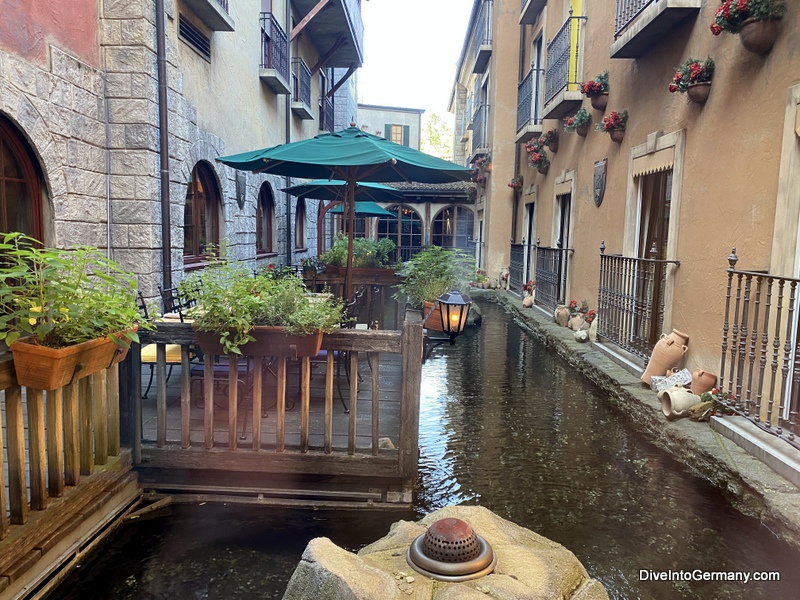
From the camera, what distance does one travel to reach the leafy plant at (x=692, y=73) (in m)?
4.79

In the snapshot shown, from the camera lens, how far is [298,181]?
13.9 meters

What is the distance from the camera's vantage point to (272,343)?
115 inches

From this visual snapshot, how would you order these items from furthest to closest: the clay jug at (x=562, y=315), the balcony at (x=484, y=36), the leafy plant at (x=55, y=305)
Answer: the balcony at (x=484, y=36) < the clay jug at (x=562, y=315) < the leafy plant at (x=55, y=305)

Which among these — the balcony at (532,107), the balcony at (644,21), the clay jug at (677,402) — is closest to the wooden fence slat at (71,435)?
the clay jug at (677,402)

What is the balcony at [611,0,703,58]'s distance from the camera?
5059mm

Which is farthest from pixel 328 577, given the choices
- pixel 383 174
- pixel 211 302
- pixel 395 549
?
pixel 383 174

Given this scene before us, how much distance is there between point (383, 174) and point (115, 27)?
3.00 metres

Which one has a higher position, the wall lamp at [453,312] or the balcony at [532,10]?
the balcony at [532,10]

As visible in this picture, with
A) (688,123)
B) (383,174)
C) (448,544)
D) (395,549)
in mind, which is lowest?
(395,549)

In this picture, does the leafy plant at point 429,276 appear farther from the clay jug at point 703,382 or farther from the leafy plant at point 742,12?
the leafy plant at point 742,12

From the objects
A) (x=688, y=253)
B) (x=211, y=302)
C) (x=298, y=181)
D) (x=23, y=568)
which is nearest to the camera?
(x=23, y=568)

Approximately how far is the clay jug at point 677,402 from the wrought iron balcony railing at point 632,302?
1.15 metres

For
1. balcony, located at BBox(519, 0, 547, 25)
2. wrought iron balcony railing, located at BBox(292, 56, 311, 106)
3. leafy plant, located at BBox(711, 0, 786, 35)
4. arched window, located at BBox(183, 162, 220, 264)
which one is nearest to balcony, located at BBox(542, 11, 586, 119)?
balcony, located at BBox(519, 0, 547, 25)

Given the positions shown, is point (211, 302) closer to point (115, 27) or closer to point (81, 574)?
point (81, 574)
